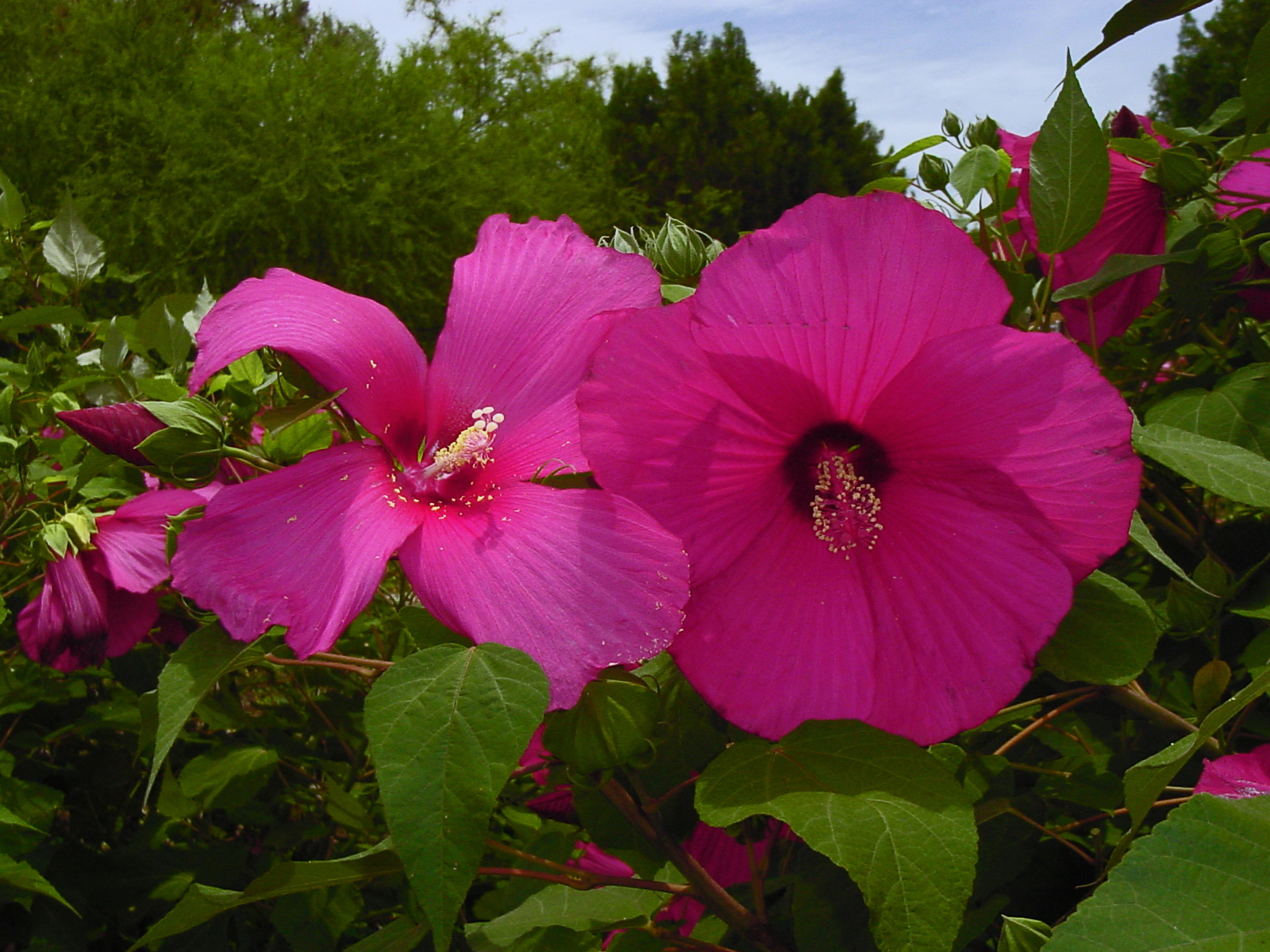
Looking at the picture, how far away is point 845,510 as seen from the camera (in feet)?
1.37

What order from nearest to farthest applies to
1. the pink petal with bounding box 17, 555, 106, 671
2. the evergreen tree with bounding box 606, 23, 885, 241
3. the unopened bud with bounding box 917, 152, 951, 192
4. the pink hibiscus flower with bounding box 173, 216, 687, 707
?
the pink hibiscus flower with bounding box 173, 216, 687, 707, the unopened bud with bounding box 917, 152, 951, 192, the pink petal with bounding box 17, 555, 106, 671, the evergreen tree with bounding box 606, 23, 885, 241

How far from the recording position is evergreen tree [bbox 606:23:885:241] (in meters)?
13.9

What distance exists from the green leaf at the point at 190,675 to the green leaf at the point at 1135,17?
434mm

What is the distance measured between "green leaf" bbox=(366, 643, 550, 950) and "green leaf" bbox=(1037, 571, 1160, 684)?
0.75 ft

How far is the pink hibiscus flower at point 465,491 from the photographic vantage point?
1.21 ft

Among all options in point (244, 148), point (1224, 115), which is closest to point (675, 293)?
point (1224, 115)

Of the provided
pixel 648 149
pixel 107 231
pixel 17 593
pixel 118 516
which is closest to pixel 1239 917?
pixel 118 516

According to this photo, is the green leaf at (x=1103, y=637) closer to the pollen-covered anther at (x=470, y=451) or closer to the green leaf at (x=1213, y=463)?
the green leaf at (x=1213, y=463)

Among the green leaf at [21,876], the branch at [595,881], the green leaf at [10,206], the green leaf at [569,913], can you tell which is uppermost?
the green leaf at [10,206]

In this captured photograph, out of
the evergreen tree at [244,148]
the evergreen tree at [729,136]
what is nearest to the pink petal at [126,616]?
the evergreen tree at [244,148]

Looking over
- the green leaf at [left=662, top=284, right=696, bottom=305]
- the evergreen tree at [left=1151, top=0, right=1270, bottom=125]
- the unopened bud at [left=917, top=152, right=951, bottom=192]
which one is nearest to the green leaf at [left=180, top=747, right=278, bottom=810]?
the green leaf at [left=662, top=284, right=696, bottom=305]

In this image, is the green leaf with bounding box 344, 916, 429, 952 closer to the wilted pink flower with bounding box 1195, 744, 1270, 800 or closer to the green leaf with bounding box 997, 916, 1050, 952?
the green leaf with bounding box 997, 916, 1050, 952

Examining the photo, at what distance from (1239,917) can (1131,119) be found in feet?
2.02

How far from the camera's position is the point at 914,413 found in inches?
15.6
